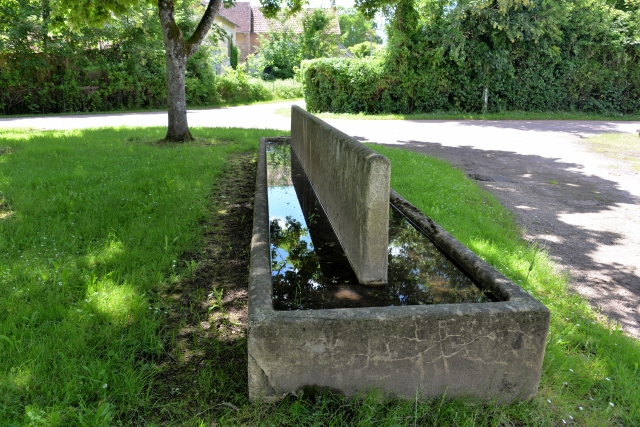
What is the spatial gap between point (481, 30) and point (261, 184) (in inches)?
719

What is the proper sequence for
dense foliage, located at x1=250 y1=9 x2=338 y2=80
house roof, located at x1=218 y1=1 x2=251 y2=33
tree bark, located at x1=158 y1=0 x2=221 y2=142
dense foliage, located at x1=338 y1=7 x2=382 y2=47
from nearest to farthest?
tree bark, located at x1=158 y1=0 x2=221 y2=142 → dense foliage, located at x1=250 y1=9 x2=338 y2=80 → house roof, located at x1=218 y1=1 x2=251 y2=33 → dense foliage, located at x1=338 y1=7 x2=382 y2=47

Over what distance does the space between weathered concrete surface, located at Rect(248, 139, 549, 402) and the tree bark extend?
30.1 feet

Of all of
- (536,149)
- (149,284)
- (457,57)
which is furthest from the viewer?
(457,57)

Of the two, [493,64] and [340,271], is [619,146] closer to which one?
[493,64]

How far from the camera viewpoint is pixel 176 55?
10.8 m

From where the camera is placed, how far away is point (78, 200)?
6.06 m

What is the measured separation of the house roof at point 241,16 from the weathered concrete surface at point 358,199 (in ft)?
166

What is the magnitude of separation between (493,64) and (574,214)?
16.8 metres

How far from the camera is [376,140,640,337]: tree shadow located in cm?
461

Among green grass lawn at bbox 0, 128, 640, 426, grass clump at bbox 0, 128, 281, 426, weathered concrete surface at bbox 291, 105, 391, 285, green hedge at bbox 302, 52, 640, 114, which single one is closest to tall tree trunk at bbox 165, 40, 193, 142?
grass clump at bbox 0, 128, 281, 426

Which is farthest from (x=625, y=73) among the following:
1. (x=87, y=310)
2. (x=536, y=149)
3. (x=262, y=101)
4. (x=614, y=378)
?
(x=87, y=310)

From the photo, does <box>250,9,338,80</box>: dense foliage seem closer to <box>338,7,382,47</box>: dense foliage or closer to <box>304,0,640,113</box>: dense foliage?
<box>304,0,640,113</box>: dense foliage

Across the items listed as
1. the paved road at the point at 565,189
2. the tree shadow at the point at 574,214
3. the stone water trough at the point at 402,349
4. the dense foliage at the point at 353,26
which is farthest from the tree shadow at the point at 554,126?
the dense foliage at the point at 353,26

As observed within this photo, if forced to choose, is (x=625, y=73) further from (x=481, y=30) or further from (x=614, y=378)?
(x=614, y=378)
